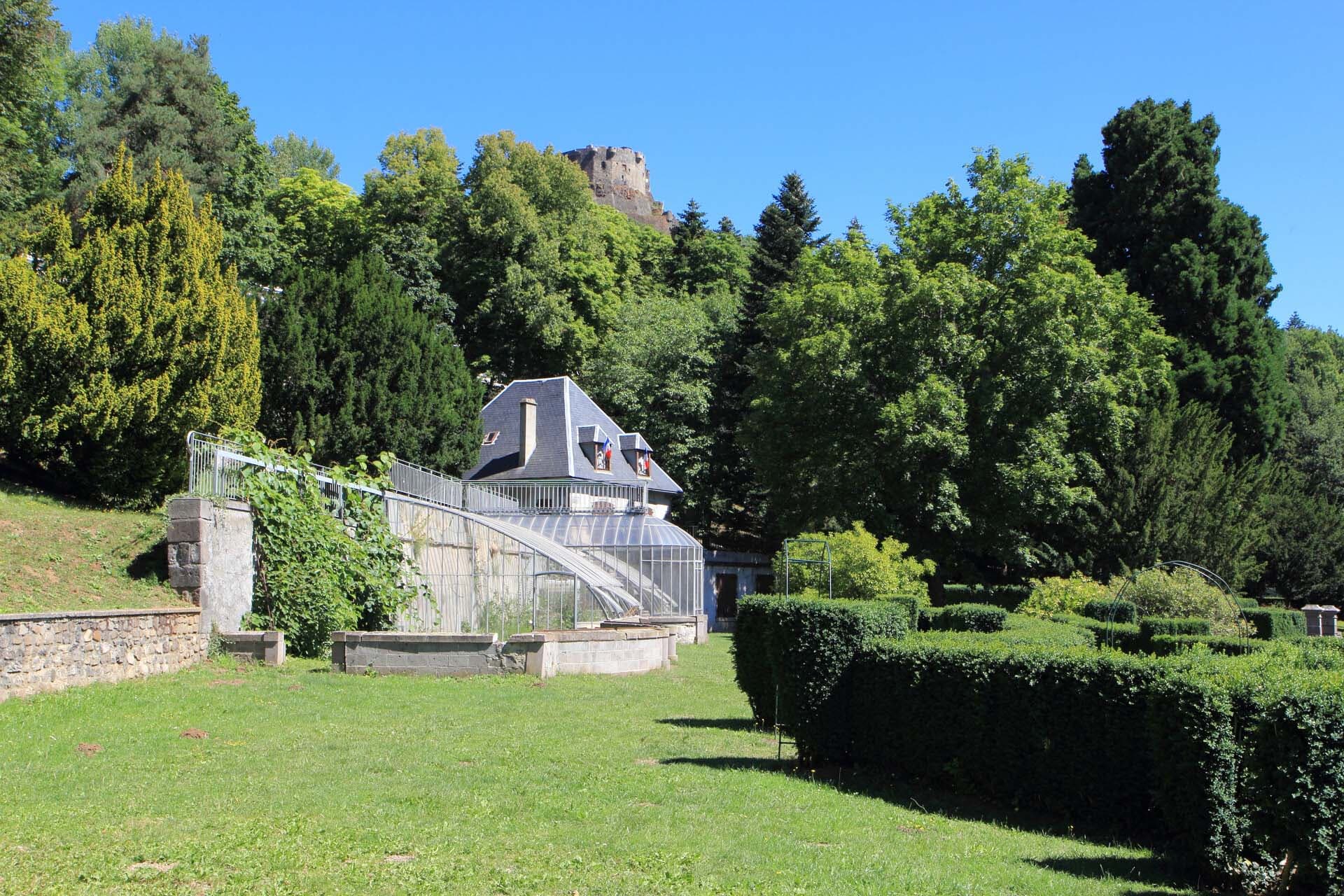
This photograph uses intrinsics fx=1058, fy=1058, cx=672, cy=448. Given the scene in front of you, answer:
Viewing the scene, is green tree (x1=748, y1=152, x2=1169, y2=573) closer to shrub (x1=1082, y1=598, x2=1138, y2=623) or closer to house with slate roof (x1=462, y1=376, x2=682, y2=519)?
shrub (x1=1082, y1=598, x2=1138, y2=623)

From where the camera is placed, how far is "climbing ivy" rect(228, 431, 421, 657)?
17219mm

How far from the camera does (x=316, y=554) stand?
17.9 metres

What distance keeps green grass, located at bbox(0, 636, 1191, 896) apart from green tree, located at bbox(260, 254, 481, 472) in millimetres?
17764

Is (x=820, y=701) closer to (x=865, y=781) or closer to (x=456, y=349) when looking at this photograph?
(x=865, y=781)

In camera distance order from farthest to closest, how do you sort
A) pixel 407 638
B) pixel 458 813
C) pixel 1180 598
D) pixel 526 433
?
pixel 526 433
pixel 1180 598
pixel 407 638
pixel 458 813

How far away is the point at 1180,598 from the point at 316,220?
41124 mm

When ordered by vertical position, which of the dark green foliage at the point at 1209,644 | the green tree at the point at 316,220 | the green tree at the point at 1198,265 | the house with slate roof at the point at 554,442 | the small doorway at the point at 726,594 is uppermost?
the green tree at the point at 316,220

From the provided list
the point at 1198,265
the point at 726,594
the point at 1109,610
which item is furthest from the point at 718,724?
the point at 726,594

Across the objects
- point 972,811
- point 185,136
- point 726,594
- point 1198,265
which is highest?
point 185,136

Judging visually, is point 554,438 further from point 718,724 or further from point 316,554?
point 718,724

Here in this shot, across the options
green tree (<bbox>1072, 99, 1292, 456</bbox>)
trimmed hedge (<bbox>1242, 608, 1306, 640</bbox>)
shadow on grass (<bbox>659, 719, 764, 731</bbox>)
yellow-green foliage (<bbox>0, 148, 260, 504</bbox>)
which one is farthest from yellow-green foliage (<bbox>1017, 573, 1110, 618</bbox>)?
yellow-green foliage (<bbox>0, 148, 260, 504</bbox>)

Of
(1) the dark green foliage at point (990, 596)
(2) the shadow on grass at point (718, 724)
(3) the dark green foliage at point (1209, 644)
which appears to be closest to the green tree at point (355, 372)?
(1) the dark green foliage at point (990, 596)

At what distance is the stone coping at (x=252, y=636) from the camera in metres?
15.5

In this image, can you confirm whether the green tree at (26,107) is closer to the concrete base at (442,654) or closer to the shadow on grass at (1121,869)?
the concrete base at (442,654)
